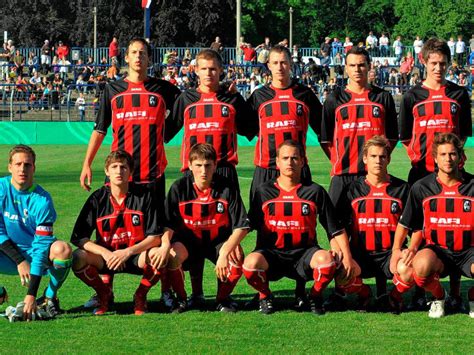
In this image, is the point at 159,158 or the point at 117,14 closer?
the point at 159,158

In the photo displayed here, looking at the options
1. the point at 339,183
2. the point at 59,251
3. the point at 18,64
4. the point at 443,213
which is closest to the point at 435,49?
the point at 339,183

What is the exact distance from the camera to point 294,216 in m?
7.64

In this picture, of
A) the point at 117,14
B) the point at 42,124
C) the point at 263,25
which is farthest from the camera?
the point at 263,25

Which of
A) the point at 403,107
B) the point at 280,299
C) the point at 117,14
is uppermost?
the point at 117,14

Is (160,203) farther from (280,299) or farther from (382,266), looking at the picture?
(382,266)

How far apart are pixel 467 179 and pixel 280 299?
181cm

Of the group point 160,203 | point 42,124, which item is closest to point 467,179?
point 160,203

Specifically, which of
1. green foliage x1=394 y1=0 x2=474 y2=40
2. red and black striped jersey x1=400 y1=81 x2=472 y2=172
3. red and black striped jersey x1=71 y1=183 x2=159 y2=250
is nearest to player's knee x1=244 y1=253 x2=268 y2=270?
red and black striped jersey x1=71 y1=183 x2=159 y2=250

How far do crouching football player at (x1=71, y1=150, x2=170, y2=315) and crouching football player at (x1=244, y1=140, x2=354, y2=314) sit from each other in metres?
0.74

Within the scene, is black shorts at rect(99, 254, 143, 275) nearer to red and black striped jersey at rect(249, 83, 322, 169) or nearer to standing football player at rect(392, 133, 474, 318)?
red and black striped jersey at rect(249, 83, 322, 169)

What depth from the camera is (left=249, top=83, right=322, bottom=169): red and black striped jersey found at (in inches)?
331

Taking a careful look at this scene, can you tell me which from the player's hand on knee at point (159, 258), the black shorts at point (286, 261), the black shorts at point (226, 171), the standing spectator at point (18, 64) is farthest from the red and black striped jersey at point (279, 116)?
the standing spectator at point (18, 64)

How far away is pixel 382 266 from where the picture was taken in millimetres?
7707

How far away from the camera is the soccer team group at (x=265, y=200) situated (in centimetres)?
743
